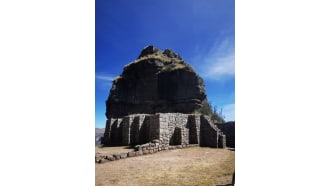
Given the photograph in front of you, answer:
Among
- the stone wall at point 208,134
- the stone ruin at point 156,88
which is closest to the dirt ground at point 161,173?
the stone wall at point 208,134

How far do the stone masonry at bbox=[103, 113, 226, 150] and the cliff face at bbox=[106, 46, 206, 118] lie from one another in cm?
1109

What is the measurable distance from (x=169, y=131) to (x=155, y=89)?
16.1 metres

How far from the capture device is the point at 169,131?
9.51 meters

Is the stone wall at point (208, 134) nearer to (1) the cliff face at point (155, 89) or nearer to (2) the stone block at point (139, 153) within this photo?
(2) the stone block at point (139, 153)

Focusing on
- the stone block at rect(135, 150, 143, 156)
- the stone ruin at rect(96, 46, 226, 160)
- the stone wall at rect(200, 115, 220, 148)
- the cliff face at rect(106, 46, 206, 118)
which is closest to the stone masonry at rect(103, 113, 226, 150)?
the stone wall at rect(200, 115, 220, 148)

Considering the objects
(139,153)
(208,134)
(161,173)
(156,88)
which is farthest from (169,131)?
(156,88)

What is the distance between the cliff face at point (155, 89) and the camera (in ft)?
75.5

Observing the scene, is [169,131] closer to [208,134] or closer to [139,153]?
[208,134]

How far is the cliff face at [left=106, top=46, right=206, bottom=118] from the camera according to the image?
23016mm
